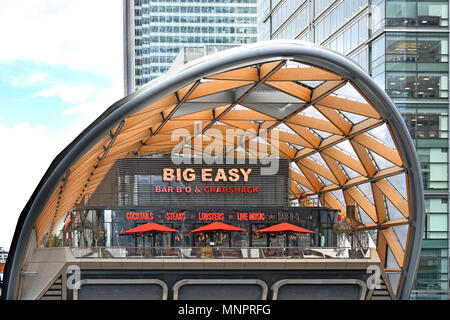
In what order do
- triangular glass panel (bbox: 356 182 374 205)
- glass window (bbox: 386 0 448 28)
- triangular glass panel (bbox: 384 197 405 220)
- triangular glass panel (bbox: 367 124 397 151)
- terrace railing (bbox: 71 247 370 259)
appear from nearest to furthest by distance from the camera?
terrace railing (bbox: 71 247 370 259) < triangular glass panel (bbox: 367 124 397 151) < triangular glass panel (bbox: 384 197 405 220) < glass window (bbox: 386 0 448 28) < triangular glass panel (bbox: 356 182 374 205)

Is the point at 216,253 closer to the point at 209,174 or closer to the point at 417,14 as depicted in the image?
the point at 209,174

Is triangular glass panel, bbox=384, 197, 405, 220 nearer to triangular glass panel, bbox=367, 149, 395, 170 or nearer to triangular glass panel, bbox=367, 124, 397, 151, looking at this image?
triangular glass panel, bbox=367, 149, 395, 170

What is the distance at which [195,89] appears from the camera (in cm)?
3325

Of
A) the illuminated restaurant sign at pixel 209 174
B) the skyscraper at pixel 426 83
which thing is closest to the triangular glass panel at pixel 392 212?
the skyscraper at pixel 426 83

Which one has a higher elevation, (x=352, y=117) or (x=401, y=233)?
(x=352, y=117)

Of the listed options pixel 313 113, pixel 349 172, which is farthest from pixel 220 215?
pixel 349 172

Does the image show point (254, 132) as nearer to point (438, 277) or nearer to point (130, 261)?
point (438, 277)

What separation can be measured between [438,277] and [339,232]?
46.9 ft

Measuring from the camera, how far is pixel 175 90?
28312 millimetres

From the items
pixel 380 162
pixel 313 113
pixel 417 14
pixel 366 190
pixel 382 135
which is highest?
pixel 417 14

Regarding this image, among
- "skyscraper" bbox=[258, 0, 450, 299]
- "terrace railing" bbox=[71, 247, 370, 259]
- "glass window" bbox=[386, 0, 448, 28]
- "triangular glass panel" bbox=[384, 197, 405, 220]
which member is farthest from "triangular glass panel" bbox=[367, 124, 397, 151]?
"terrace railing" bbox=[71, 247, 370, 259]

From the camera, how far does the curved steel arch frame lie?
2767 cm

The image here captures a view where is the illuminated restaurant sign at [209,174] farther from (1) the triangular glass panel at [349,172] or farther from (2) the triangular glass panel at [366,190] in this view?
(2) the triangular glass panel at [366,190]

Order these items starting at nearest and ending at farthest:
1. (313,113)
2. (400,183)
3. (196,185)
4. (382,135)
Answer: (382,135)
(313,113)
(196,185)
(400,183)
